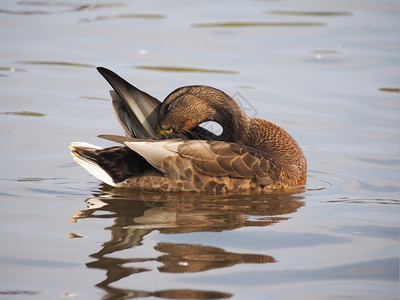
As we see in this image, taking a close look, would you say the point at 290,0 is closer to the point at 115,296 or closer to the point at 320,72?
the point at 320,72

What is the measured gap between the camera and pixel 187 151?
746 cm

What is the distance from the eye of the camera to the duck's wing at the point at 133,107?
7.78 m

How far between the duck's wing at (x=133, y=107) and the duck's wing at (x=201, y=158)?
57 cm

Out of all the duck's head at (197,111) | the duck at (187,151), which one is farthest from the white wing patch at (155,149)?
the duck's head at (197,111)

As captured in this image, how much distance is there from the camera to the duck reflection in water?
5438 mm

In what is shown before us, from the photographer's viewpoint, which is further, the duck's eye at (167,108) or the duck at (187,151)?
the duck's eye at (167,108)

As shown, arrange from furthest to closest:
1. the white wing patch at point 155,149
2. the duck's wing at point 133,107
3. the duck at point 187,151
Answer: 1. the duck's wing at point 133,107
2. the duck at point 187,151
3. the white wing patch at point 155,149

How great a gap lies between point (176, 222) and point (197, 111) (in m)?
1.74

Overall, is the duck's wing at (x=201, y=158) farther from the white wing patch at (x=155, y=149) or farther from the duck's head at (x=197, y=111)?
the duck's head at (x=197, y=111)

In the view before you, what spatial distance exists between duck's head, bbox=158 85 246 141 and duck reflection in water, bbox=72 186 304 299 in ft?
2.61

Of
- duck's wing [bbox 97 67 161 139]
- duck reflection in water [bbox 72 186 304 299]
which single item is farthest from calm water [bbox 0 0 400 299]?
duck's wing [bbox 97 67 161 139]

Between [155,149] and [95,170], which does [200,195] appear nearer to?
[155,149]

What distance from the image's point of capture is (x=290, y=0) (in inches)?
648

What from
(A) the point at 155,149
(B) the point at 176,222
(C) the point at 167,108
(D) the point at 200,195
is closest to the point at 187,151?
(A) the point at 155,149
